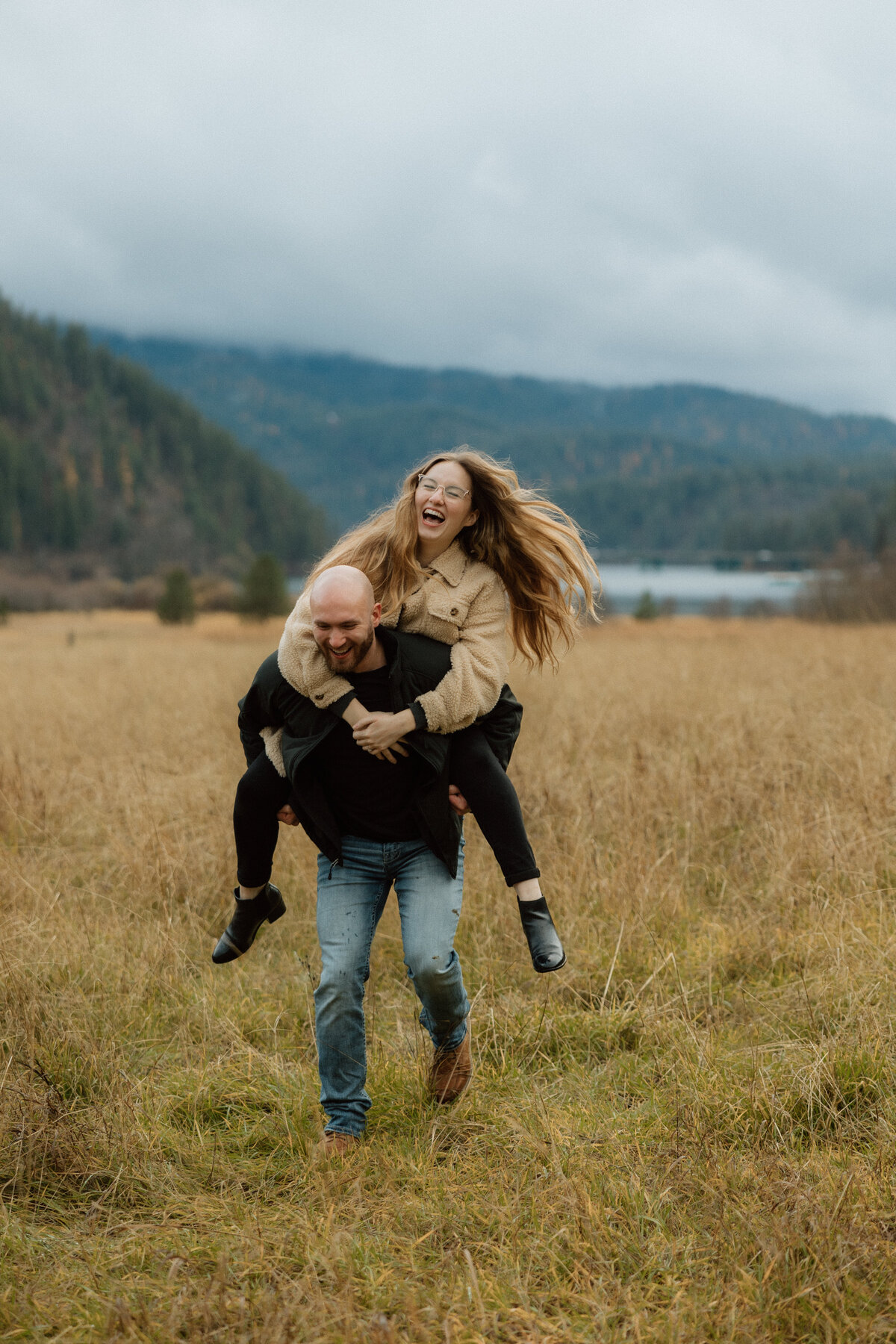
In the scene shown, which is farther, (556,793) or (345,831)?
(556,793)

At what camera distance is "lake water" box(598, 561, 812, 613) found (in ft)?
332

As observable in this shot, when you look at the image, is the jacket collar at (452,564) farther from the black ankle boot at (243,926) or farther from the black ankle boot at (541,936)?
the black ankle boot at (243,926)

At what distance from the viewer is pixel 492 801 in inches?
118

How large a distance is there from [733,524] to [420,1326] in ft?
523

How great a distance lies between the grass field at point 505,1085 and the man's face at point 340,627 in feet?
4.86

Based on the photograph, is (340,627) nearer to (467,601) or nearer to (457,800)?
(467,601)

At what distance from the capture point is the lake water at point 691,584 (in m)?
101

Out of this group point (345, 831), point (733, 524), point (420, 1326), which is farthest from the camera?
point (733, 524)

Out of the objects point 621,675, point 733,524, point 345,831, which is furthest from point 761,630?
point 733,524

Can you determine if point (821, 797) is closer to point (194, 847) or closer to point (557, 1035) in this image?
point (557, 1035)

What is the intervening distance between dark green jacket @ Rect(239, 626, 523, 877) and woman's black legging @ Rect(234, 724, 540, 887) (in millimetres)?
66

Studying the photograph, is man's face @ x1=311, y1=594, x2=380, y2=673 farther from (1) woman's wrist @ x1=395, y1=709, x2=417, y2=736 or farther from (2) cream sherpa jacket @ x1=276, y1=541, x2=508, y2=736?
(1) woman's wrist @ x1=395, y1=709, x2=417, y2=736

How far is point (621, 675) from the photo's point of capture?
12.0m


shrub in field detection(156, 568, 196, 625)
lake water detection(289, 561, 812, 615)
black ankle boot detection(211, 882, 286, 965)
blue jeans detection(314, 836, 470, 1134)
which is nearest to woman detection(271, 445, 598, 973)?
blue jeans detection(314, 836, 470, 1134)
